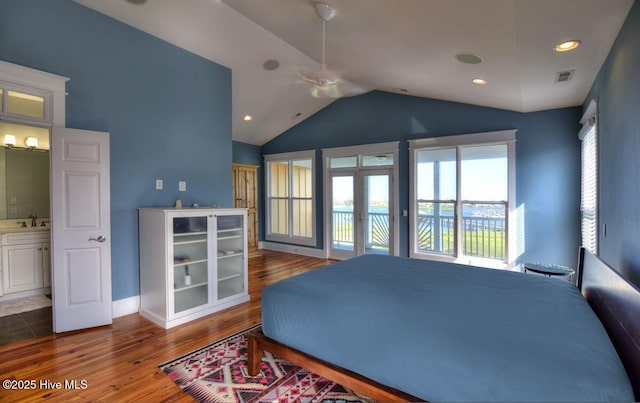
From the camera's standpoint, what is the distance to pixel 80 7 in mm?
3090

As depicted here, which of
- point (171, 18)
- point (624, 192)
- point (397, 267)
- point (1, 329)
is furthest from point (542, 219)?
point (1, 329)

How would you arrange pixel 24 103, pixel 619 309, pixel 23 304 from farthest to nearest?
pixel 23 304, pixel 24 103, pixel 619 309

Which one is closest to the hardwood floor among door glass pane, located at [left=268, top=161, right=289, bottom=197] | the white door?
the white door

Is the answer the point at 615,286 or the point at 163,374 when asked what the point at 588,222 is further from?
the point at 163,374

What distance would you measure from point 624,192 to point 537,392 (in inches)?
72.2

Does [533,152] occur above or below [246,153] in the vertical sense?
below

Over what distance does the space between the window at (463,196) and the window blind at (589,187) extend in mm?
819

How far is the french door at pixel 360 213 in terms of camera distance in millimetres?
5820

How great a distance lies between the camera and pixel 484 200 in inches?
189

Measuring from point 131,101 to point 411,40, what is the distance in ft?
10.1

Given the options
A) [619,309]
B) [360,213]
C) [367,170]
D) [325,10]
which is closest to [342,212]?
[360,213]

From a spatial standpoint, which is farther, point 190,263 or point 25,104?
point 190,263

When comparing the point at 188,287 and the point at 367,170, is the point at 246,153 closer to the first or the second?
the point at 367,170

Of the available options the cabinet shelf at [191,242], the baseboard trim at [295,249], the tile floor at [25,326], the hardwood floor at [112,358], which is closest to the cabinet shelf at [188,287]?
the hardwood floor at [112,358]
